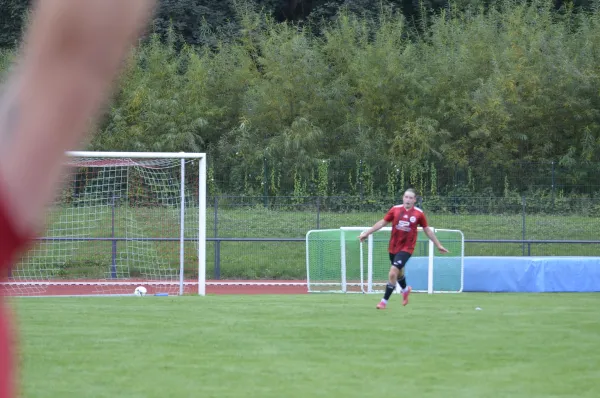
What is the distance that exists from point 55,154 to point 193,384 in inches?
271

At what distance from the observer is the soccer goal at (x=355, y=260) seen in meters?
22.1

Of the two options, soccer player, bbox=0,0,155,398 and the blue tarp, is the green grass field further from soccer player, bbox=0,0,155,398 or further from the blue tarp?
the blue tarp

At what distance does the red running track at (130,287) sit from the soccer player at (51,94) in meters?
19.8

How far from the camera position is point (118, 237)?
23906 mm

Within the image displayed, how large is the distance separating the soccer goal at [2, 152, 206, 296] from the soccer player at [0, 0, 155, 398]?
19.6 metres

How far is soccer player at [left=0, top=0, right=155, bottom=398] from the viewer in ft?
2.29

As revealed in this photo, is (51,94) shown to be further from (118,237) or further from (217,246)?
(217,246)

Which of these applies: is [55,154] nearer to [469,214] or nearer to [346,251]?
[346,251]

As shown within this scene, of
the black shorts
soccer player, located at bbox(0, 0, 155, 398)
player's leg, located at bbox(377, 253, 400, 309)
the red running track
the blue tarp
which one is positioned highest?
soccer player, located at bbox(0, 0, 155, 398)

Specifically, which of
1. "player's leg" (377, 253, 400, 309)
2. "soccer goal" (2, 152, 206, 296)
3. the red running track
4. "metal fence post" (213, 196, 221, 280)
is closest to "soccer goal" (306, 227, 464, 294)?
the red running track

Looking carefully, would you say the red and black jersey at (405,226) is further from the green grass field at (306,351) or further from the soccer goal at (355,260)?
the soccer goal at (355,260)

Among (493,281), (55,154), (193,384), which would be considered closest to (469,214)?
(493,281)

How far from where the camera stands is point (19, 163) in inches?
27.8

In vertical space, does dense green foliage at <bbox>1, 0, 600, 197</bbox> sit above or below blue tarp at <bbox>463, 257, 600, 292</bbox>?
above
